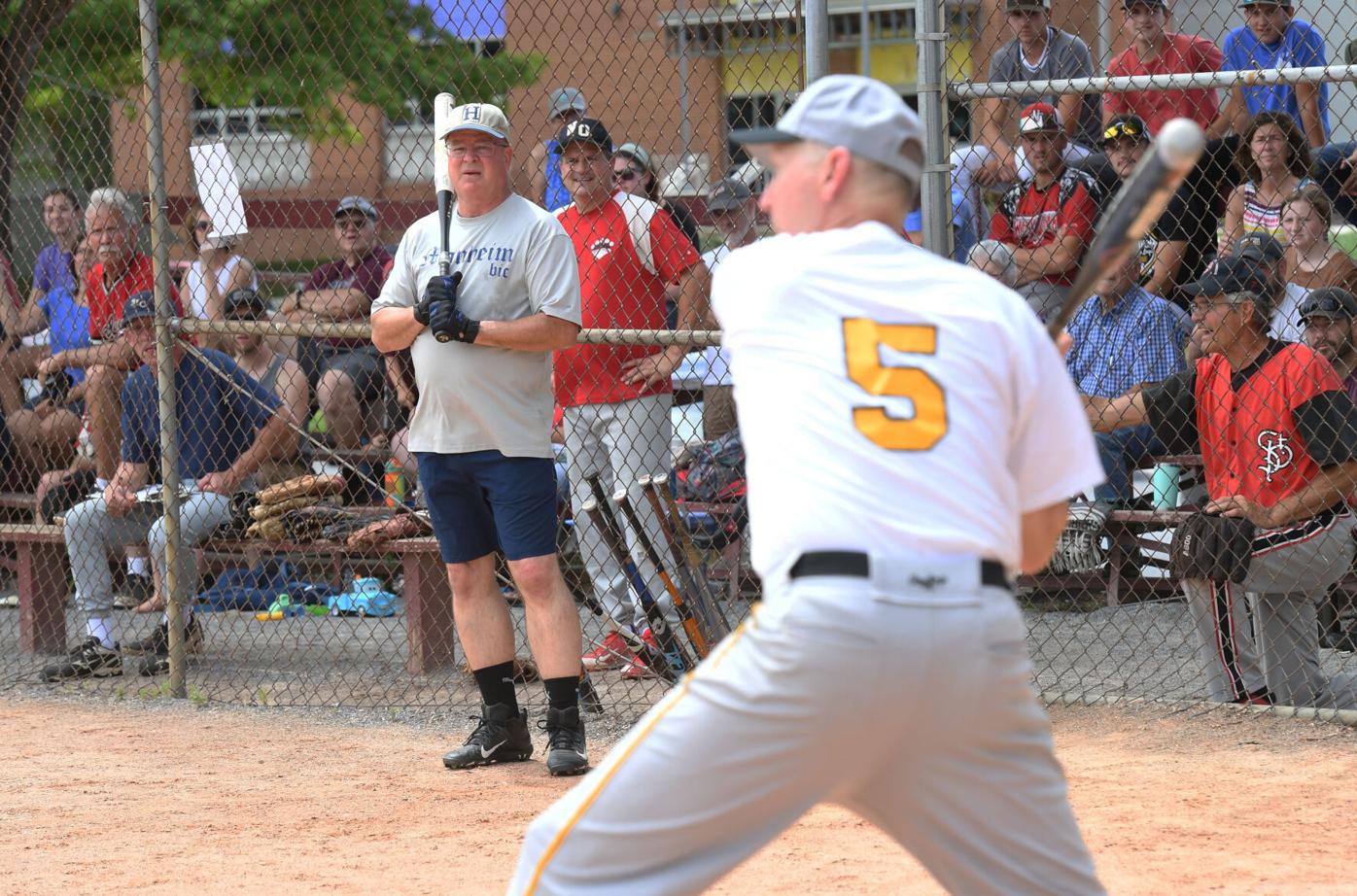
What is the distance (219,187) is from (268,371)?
115 cm

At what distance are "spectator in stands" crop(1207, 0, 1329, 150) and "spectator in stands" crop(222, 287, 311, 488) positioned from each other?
4.59m

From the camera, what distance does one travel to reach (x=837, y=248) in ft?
8.73

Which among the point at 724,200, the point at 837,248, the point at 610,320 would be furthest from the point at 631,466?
the point at 837,248

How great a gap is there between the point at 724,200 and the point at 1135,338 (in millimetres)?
1970

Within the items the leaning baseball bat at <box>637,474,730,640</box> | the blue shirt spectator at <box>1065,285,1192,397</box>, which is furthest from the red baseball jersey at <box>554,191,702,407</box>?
the blue shirt spectator at <box>1065,285,1192,397</box>

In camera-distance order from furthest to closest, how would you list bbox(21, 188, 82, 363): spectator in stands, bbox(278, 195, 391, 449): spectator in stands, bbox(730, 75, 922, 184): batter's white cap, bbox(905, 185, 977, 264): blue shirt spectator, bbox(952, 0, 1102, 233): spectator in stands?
bbox(21, 188, 82, 363): spectator in stands
bbox(278, 195, 391, 449): spectator in stands
bbox(905, 185, 977, 264): blue shirt spectator
bbox(952, 0, 1102, 233): spectator in stands
bbox(730, 75, 922, 184): batter's white cap

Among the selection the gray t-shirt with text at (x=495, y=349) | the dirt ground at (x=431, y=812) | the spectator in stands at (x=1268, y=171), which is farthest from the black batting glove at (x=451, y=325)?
the spectator in stands at (x=1268, y=171)

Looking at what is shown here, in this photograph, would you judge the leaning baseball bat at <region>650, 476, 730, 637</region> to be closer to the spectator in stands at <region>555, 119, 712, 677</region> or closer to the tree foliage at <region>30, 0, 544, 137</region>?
the spectator in stands at <region>555, 119, 712, 677</region>

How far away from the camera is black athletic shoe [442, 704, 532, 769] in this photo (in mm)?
5754

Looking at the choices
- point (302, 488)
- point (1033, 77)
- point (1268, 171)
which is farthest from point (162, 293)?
point (1268, 171)

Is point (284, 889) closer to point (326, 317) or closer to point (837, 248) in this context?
point (837, 248)

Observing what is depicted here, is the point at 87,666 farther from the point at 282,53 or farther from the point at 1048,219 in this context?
the point at 282,53

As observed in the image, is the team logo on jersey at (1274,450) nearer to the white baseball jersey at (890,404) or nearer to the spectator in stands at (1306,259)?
the spectator in stands at (1306,259)

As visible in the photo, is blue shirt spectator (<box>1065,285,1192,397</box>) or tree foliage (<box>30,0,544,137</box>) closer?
blue shirt spectator (<box>1065,285,1192,397</box>)
